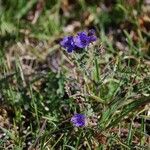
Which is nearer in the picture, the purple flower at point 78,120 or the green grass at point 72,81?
the purple flower at point 78,120

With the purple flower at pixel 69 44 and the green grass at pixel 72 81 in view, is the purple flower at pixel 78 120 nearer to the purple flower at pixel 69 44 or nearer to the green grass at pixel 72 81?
the green grass at pixel 72 81

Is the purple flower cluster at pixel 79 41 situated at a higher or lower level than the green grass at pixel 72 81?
higher

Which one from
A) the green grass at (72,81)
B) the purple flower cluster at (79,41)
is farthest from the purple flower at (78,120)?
the purple flower cluster at (79,41)

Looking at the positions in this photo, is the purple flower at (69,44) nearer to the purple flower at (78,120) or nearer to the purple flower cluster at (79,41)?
the purple flower cluster at (79,41)

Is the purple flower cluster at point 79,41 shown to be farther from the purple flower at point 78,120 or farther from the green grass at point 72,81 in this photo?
the purple flower at point 78,120

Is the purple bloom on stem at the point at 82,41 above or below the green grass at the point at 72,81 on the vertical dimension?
above

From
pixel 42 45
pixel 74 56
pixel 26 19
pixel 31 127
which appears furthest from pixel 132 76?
pixel 26 19

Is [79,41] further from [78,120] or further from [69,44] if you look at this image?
[78,120]

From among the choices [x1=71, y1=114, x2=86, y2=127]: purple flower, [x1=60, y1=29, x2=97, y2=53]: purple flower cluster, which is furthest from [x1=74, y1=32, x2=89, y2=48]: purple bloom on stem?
[x1=71, y1=114, x2=86, y2=127]: purple flower

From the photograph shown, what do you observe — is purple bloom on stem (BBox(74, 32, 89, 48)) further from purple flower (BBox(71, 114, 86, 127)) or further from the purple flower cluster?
purple flower (BBox(71, 114, 86, 127))

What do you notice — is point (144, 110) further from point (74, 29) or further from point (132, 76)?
point (74, 29)
